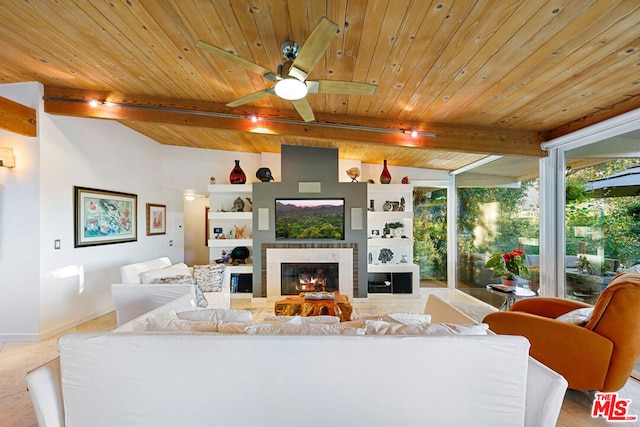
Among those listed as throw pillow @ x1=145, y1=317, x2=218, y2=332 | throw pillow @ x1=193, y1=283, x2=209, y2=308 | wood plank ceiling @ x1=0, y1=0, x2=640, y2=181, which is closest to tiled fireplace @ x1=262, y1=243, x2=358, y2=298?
throw pillow @ x1=193, y1=283, x2=209, y2=308

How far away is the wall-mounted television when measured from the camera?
4.93 m

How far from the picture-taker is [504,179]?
4238mm

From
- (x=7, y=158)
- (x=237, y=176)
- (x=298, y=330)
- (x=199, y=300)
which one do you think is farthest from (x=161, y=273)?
(x=298, y=330)

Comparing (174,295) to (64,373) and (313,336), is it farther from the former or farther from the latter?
(313,336)

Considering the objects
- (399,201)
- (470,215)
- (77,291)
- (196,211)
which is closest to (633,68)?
(470,215)

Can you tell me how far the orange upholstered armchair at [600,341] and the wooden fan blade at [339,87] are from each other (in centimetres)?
214

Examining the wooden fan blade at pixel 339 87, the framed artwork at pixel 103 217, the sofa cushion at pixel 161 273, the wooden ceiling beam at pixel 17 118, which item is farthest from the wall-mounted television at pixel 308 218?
the wooden ceiling beam at pixel 17 118

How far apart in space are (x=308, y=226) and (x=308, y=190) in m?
0.64

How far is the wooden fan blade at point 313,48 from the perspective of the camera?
144 centimetres

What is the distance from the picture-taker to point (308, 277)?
16.2ft

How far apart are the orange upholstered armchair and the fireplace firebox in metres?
3.14

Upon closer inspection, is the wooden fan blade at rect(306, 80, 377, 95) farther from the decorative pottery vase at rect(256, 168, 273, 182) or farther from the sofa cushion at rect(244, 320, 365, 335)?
the decorative pottery vase at rect(256, 168, 273, 182)

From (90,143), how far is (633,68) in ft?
18.9

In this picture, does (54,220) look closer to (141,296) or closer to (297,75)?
(141,296)
